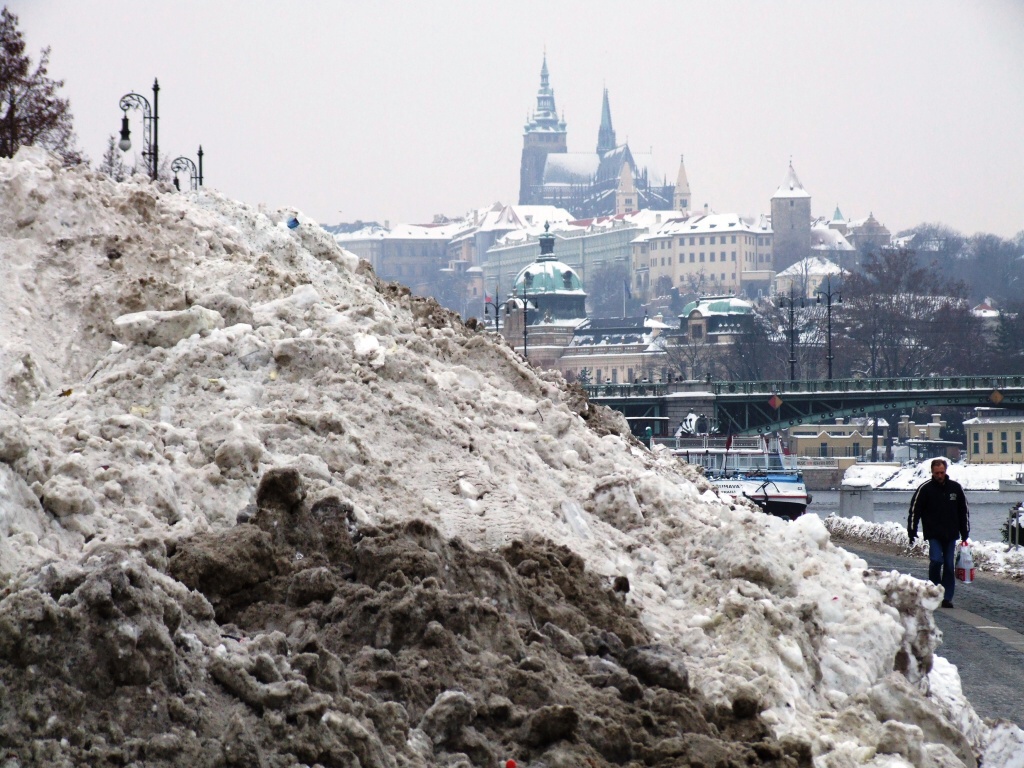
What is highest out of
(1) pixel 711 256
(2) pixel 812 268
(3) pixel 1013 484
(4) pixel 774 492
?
(1) pixel 711 256

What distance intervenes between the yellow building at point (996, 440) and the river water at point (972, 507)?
14.5m

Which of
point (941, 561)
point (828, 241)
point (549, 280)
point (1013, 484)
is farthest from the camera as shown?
Result: point (828, 241)

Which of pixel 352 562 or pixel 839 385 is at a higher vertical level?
pixel 352 562

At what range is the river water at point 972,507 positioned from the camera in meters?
34.9

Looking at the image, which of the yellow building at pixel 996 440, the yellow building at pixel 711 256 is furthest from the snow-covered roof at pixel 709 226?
the yellow building at pixel 996 440

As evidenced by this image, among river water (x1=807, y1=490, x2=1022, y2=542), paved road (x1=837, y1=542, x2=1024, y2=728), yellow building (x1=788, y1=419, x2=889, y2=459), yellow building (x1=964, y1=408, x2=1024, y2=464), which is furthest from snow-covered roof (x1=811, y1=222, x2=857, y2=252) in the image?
paved road (x1=837, y1=542, x2=1024, y2=728)

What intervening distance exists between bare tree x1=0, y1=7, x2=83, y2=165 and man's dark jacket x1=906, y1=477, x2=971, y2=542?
1468 cm

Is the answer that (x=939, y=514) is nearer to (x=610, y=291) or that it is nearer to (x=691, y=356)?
(x=691, y=356)

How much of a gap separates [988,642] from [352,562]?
5.82m

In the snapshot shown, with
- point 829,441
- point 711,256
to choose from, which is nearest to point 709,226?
point 711,256

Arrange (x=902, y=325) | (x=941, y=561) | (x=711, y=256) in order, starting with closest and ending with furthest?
(x=941, y=561)
(x=902, y=325)
(x=711, y=256)

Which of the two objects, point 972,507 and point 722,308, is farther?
point 722,308

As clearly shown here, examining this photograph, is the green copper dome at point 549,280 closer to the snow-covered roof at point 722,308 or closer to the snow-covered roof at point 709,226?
the snow-covered roof at point 722,308

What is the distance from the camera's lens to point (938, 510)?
1112 cm
